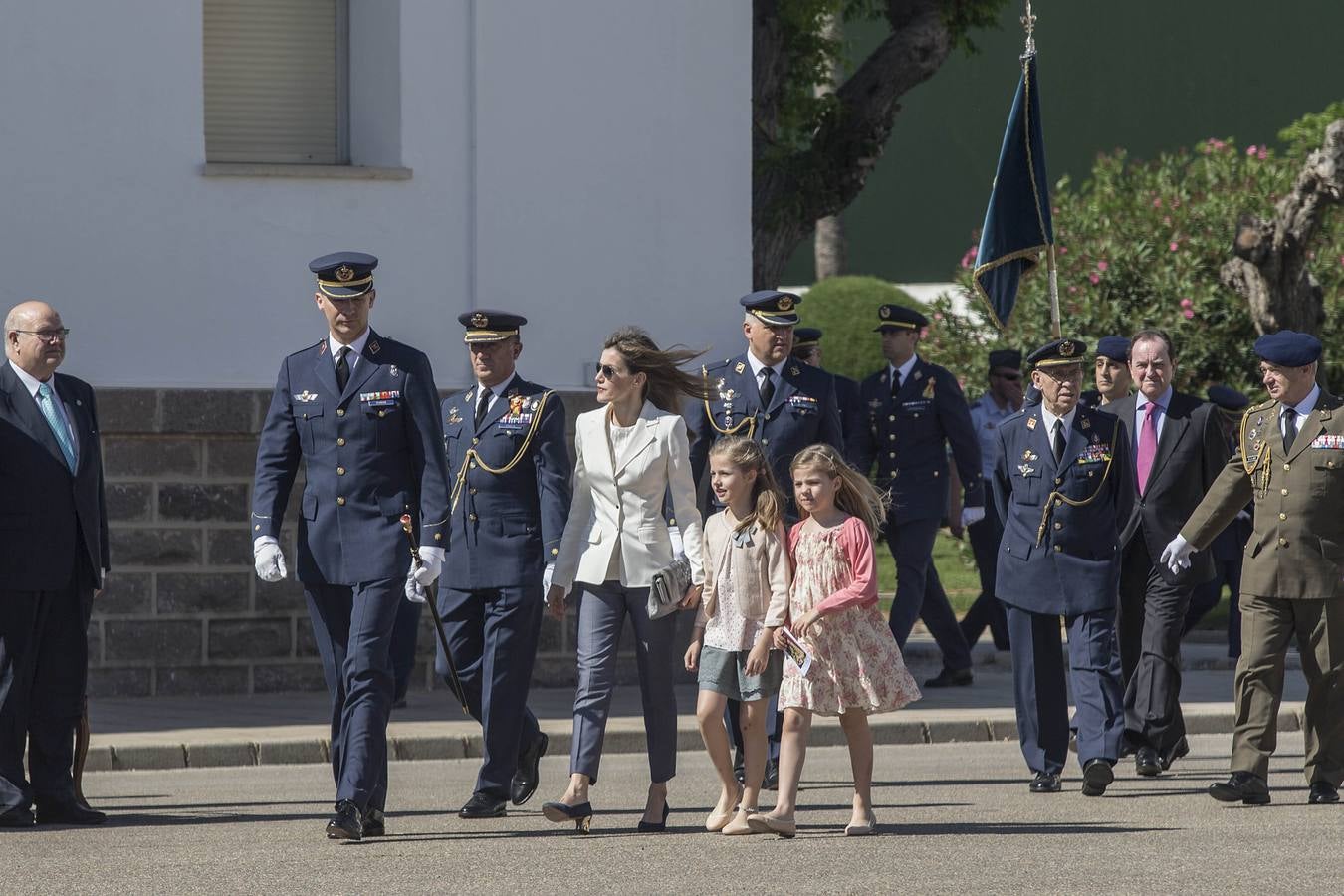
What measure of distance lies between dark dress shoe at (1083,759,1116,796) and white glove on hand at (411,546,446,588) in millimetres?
2976

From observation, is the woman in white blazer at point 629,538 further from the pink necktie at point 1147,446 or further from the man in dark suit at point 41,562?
the pink necktie at point 1147,446

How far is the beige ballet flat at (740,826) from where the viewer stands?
912 centimetres

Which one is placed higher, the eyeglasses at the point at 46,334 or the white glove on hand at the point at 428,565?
the eyeglasses at the point at 46,334

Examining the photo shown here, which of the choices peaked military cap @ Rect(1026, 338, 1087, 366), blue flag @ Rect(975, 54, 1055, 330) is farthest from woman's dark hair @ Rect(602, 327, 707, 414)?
blue flag @ Rect(975, 54, 1055, 330)

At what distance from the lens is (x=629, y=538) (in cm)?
946

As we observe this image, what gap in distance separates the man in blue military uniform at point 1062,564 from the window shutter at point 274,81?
588 cm

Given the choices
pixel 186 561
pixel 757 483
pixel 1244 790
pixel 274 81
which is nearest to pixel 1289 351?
pixel 1244 790

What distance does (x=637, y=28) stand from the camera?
590 inches

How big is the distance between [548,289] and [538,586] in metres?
5.34

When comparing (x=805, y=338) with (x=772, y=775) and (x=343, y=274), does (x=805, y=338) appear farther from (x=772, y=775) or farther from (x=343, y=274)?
(x=343, y=274)

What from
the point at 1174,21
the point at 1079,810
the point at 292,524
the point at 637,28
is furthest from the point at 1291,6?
the point at 1079,810

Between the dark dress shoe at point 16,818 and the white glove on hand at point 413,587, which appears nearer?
the white glove on hand at point 413,587

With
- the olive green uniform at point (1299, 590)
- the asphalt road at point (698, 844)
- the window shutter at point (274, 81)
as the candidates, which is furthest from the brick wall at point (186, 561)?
the olive green uniform at point (1299, 590)

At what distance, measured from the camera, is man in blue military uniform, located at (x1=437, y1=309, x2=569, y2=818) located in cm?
963
